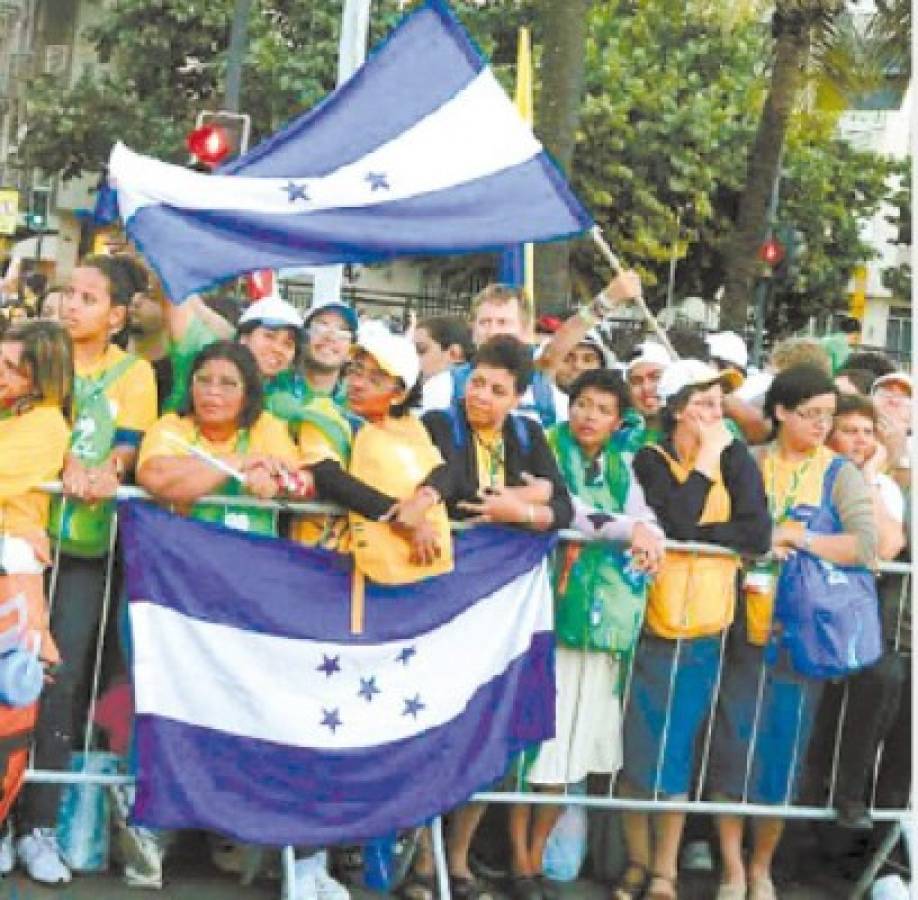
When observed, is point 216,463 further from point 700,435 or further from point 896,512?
point 896,512

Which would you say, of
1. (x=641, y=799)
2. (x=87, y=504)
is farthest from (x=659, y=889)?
(x=87, y=504)

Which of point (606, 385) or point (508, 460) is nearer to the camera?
Answer: point (508, 460)

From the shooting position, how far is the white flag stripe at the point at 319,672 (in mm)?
6723

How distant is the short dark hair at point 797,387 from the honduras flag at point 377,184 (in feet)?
2.96

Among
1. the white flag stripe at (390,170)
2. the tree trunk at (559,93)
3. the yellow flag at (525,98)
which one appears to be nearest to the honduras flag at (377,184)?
the white flag stripe at (390,170)

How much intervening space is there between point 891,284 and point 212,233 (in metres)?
49.4

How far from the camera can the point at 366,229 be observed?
24.1 ft

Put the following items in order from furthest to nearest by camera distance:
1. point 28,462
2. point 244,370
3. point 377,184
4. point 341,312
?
point 341,312
point 377,184
point 244,370
point 28,462

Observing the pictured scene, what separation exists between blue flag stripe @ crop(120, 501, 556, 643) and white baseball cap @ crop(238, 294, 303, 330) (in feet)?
3.39

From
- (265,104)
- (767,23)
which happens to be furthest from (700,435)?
(265,104)

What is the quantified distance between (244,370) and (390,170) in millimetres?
1173

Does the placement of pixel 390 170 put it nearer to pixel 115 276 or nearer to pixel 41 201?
pixel 115 276

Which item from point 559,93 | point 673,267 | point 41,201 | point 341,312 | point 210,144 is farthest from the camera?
point 41,201

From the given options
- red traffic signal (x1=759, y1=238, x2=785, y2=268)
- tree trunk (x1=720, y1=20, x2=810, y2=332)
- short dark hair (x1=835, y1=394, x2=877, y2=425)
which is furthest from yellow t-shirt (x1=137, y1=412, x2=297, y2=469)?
red traffic signal (x1=759, y1=238, x2=785, y2=268)
